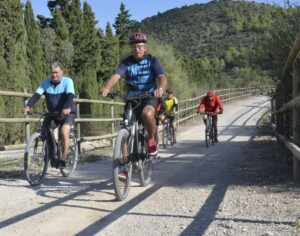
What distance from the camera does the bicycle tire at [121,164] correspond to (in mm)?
6156

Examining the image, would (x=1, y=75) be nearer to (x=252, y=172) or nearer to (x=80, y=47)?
(x=80, y=47)

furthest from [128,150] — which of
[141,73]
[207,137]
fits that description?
[207,137]

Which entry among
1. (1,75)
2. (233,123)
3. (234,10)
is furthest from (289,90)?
(234,10)

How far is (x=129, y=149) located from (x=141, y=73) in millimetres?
1025

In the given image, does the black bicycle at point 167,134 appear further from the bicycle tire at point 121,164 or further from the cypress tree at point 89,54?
the cypress tree at point 89,54

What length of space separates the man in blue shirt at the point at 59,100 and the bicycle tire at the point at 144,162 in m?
1.32

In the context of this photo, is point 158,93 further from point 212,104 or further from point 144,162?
point 212,104

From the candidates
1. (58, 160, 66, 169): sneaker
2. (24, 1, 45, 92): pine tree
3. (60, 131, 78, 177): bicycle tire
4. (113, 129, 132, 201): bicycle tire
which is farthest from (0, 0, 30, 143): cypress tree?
(113, 129, 132, 201): bicycle tire

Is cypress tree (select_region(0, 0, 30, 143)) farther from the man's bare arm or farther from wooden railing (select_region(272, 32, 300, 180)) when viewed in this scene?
the man's bare arm

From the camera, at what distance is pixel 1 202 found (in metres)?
6.23

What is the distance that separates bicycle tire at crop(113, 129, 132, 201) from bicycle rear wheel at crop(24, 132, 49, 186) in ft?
5.30

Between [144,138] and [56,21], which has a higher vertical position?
[56,21]

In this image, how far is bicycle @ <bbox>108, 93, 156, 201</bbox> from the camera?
628 centimetres

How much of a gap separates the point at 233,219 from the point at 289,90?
4.96 m
